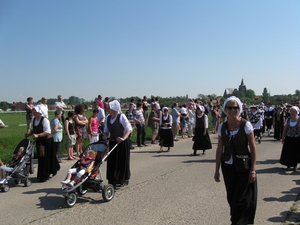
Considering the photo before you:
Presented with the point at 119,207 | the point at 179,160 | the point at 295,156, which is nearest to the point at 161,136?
the point at 179,160

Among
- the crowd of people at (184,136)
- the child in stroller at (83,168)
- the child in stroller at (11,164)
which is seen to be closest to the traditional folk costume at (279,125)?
the crowd of people at (184,136)

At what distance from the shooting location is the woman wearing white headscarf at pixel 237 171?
449 centimetres

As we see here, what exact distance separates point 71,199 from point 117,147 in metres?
1.71

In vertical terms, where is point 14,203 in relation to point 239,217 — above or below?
below

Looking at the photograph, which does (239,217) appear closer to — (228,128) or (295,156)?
(228,128)

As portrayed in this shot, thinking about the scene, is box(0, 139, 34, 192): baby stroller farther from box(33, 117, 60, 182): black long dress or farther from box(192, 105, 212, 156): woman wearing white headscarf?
box(192, 105, 212, 156): woman wearing white headscarf

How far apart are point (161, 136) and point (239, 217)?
9.40m

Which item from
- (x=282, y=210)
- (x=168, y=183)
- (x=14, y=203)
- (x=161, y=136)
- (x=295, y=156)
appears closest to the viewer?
(x=282, y=210)

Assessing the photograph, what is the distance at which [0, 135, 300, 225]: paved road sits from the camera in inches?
225

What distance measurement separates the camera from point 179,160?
11570 millimetres

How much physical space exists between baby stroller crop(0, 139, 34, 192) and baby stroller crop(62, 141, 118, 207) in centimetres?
174

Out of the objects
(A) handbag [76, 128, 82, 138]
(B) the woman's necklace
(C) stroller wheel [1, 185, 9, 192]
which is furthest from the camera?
(A) handbag [76, 128, 82, 138]

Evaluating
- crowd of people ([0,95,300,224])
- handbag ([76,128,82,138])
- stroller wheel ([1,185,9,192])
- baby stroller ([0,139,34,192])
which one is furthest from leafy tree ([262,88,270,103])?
stroller wheel ([1,185,9,192])

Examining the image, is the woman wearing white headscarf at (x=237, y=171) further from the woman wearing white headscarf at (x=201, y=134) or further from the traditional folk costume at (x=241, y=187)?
the woman wearing white headscarf at (x=201, y=134)
